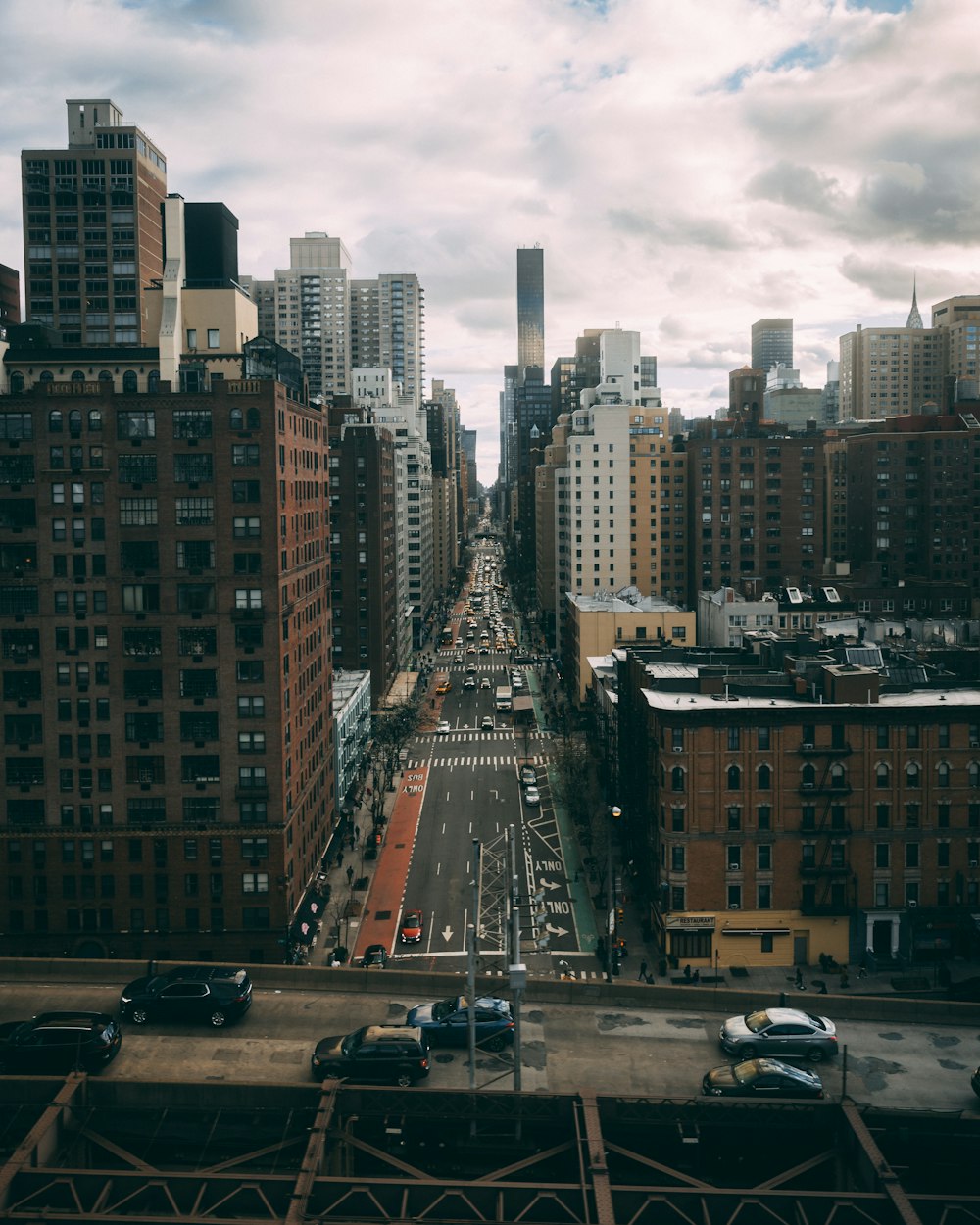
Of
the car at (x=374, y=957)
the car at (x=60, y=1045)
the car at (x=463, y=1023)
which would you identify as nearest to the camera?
the car at (x=60, y=1045)

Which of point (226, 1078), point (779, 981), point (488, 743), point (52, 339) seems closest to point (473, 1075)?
point (226, 1078)

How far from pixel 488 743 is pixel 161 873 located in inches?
2470

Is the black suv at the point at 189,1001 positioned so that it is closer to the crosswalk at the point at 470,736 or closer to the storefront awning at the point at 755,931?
the storefront awning at the point at 755,931

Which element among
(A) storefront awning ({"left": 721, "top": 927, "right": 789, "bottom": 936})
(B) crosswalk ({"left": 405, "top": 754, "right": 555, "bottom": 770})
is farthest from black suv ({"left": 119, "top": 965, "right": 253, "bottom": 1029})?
(B) crosswalk ({"left": 405, "top": 754, "right": 555, "bottom": 770})

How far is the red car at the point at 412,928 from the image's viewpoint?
72312 mm

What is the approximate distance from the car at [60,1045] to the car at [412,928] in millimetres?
31503

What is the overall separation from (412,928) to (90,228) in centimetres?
11143

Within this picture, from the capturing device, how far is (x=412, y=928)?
7331cm

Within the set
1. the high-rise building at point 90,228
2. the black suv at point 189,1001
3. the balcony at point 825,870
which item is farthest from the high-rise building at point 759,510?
the black suv at point 189,1001

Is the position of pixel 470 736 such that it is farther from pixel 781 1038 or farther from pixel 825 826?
pixel 781 1038

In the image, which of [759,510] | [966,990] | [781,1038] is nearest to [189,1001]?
[781,1038]

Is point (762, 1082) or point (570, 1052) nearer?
point (762, 1082)

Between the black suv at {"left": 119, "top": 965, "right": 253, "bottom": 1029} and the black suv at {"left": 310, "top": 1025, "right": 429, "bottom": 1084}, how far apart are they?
5578 mm

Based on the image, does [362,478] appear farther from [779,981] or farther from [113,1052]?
[113,1052]
